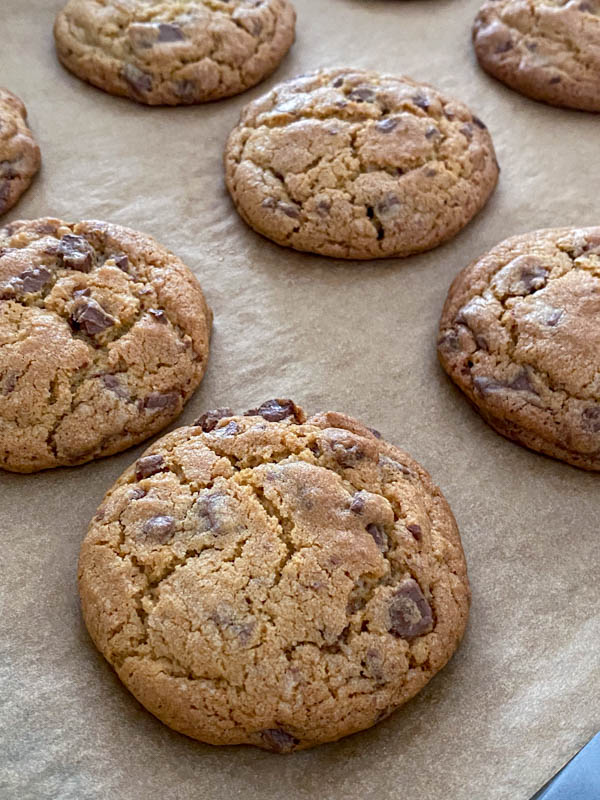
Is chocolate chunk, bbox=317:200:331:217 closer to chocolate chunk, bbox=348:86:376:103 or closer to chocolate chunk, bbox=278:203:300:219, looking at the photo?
chocolate chunk, bbox=278:203:300:219

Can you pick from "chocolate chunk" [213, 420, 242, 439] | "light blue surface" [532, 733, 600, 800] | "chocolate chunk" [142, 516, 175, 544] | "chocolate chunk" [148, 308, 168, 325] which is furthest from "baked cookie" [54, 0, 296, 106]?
"light blue surface" [532, 733, 600, 800]

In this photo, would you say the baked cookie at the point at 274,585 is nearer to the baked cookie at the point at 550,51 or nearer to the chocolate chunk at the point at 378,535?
the chocolate chunk at the point at 378,535

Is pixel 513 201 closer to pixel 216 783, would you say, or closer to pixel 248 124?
pixel 248 124

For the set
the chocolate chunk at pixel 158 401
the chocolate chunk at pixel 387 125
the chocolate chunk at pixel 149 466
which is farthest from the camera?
the chocolate chunk at pixel 387 125

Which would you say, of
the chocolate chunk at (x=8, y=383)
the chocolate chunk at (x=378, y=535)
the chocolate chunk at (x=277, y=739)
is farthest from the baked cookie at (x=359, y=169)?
the chocolate chunk at (x=277, y=739)

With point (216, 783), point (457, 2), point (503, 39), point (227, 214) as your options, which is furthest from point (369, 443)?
point (457, 2)
